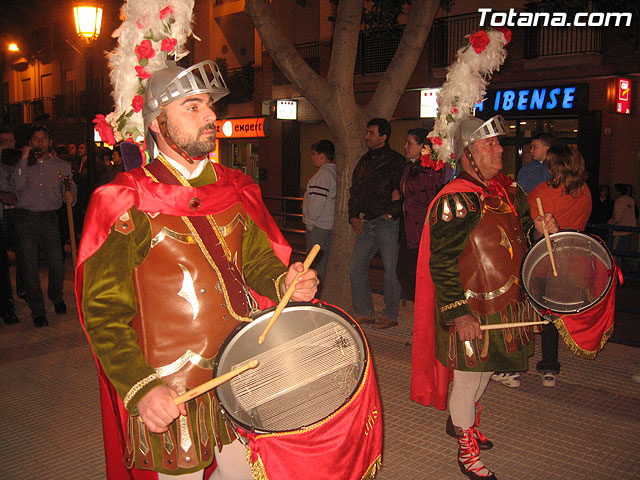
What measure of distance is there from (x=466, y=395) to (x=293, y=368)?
1892 mm

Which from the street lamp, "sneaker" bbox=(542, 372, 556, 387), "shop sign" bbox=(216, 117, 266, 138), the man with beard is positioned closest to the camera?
the man with beard

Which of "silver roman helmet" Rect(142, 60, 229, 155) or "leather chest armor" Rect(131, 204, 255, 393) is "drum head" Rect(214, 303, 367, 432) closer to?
"leather chest armor" Rect(131, 204, 255, 393)

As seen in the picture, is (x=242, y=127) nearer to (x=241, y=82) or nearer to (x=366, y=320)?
(x=241, y=82)

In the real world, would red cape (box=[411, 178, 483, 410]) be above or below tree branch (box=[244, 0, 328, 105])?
below

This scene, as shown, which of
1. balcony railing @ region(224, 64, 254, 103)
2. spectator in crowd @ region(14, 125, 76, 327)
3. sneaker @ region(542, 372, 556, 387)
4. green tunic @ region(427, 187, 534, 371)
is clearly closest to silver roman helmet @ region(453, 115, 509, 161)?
green tunic @ region(427, 187, 534, 371)

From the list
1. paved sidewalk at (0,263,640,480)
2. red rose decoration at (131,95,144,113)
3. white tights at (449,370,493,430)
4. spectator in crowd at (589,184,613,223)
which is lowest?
paved sidewalk at (0,263,640,480)

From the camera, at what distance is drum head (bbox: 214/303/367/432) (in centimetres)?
228

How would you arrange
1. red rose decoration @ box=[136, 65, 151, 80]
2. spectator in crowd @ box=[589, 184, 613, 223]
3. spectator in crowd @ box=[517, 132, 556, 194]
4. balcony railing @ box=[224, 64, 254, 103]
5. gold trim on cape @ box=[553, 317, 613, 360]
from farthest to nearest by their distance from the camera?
balcony railing @ box=[224, 64, 254, 103] → spectator in crowd @ box=[589, 184, 613, 223] → spectator in crowd @ box=[517, 132, 556, 194] → gold trim on cape @ box=[553, 317, 613, 360] → red rose decoration @ box=[136, 65, 151, 80]

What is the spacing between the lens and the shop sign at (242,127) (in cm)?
2327

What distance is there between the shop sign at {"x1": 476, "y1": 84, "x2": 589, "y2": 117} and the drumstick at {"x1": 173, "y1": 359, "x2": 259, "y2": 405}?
13913 millimetres

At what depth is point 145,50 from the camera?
3148 millimetres

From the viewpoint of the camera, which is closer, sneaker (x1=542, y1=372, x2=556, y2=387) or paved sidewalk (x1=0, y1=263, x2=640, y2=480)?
paved sidewalk (x1=0, y1=263, x2=640, y2=480)

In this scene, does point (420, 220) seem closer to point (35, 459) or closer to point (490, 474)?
point (490, 474)

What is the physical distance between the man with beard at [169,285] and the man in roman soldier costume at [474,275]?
1.34 metres
